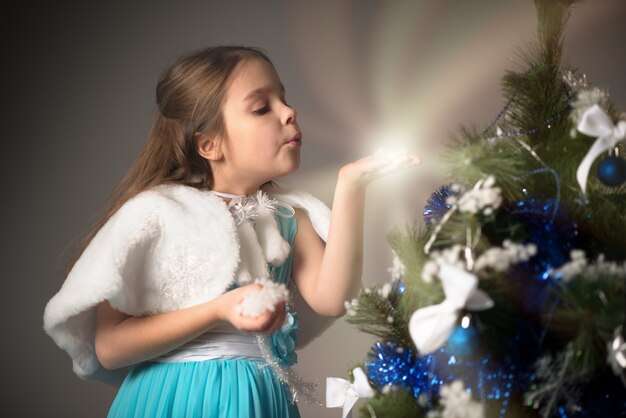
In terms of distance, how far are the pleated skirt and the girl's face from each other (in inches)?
12.7

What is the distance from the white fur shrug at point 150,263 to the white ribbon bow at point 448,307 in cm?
46

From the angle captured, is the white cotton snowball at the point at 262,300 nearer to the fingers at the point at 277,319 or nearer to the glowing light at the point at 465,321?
the fingers at the point at 277,319

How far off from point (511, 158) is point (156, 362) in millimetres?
690

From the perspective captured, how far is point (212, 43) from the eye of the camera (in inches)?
79.4

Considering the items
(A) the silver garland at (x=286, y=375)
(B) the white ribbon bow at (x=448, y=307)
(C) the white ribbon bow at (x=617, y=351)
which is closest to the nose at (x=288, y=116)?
(A) the silver garland at (x=286, y=375)

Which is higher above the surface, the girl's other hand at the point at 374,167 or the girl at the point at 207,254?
the girl's other hand at the point at 374,167

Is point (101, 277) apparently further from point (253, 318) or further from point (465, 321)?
point (465, 321)

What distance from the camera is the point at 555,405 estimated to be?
2.47 ft

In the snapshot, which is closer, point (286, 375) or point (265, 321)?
point (265, 321)

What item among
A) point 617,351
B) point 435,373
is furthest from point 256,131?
point 617,351

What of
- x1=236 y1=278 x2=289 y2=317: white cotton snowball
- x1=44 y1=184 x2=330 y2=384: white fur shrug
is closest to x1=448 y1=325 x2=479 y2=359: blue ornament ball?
x1=236 y1=278 x2=289 y2=317: white cotton snowball

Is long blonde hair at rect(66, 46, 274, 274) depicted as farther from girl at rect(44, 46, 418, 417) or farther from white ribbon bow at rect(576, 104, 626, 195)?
white ribbon bow at rect(576, 104, 626, 195)

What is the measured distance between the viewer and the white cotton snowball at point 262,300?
0.91m

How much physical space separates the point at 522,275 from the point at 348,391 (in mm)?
307
